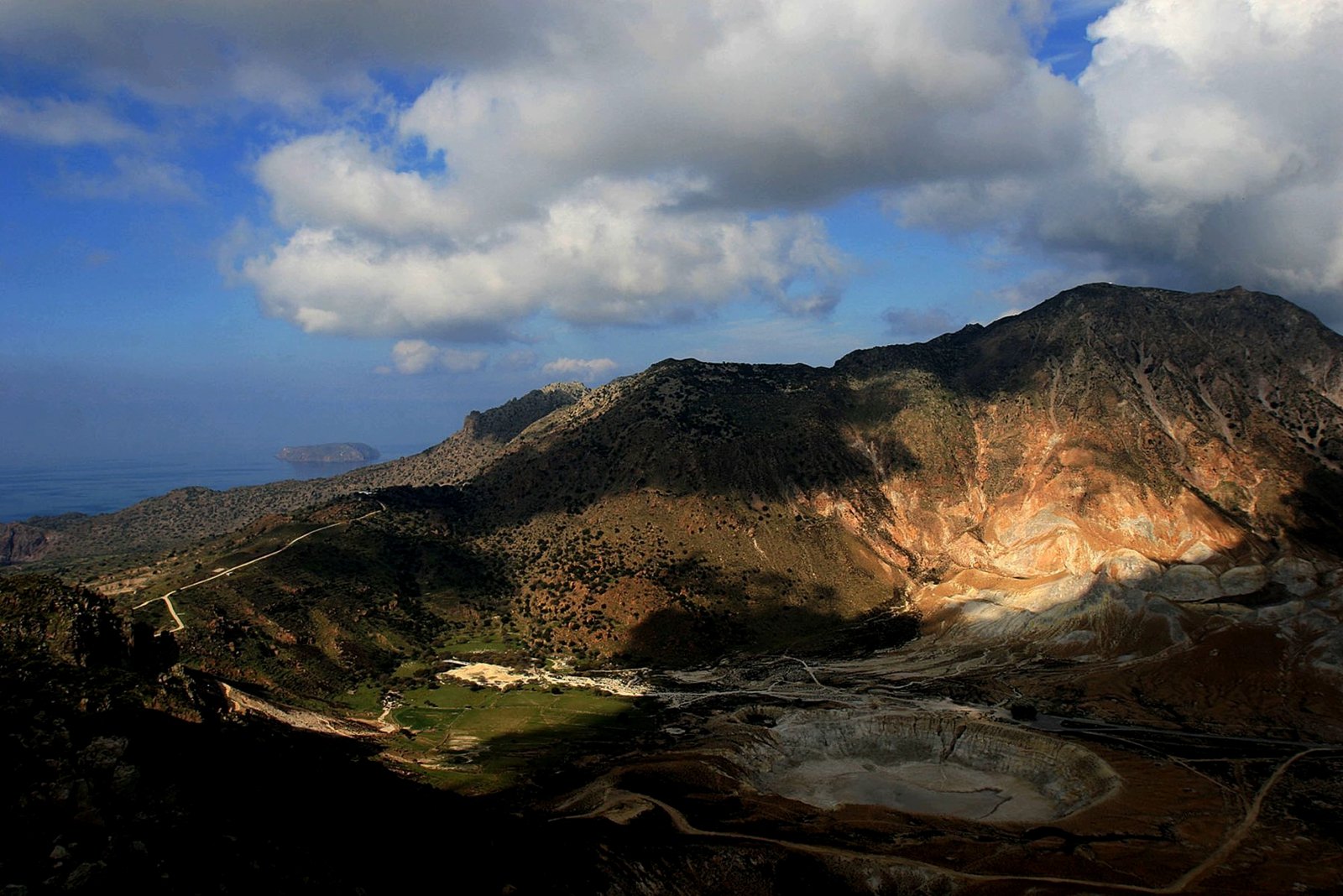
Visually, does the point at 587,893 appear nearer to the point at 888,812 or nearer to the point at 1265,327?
the point at 888,812

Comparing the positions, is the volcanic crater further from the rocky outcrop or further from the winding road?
the rocky outcrop

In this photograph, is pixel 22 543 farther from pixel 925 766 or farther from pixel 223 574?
pixel 925 766

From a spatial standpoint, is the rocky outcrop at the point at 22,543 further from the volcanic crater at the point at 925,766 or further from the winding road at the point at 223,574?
the volcanic crater at the point at 925,766

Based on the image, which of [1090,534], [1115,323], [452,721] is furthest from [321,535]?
[1115,323]

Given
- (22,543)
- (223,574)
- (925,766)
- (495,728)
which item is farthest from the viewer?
(22,543)

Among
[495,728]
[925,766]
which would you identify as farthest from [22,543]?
[925,766]

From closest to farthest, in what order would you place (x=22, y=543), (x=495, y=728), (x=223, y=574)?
(x=495, y=728)
(x=223, y=574)
(x=22, y=543)

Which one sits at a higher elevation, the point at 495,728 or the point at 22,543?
the point at 22,543

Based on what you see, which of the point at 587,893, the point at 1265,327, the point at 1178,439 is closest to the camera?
the point at 587,893

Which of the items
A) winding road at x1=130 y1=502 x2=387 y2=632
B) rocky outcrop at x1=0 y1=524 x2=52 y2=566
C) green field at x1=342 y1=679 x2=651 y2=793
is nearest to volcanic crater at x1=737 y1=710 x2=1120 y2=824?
green field at x1=342 y1=679 x2=651 y2=793

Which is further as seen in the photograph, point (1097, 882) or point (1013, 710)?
point (1013, 710)

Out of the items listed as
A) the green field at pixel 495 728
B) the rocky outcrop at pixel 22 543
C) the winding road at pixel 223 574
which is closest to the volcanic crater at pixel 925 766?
the green field at pixel 495 728
